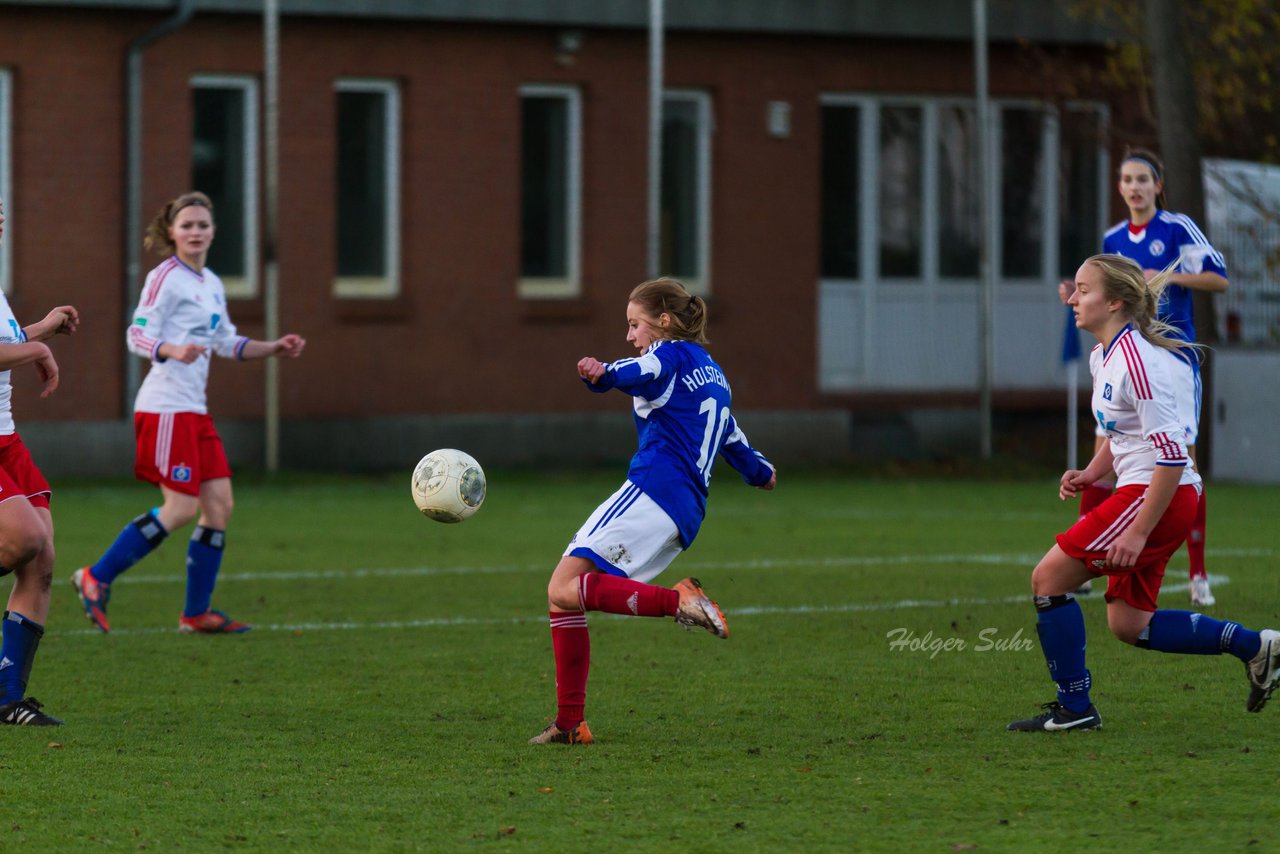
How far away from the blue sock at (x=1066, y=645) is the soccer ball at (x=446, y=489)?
203 cm

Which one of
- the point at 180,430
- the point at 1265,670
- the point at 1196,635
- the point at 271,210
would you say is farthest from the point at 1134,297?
the point at 271,210

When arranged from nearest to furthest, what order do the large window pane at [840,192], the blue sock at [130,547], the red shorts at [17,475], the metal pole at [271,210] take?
the red shorts at [17,475] < the blue sock at [130,547] < the metal pole at [271,210] < the large window pane at [840,192]

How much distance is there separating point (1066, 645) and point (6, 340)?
385 centimetres

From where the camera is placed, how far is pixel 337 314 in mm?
22891

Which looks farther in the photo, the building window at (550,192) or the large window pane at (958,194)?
the large window pane at (958,194)

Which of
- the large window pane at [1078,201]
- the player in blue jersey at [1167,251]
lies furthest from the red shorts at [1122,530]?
the large window pane at [1078,201]

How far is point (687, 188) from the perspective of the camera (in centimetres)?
2503

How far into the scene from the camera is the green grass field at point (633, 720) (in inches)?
239

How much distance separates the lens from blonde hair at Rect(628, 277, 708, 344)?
23.9 feet

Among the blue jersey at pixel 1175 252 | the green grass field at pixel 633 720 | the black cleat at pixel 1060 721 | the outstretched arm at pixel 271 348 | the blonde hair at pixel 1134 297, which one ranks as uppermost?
the blue jersey at pixel 1175 252

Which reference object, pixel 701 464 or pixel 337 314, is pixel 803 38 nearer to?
pixel 337 314

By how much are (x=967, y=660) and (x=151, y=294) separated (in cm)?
430

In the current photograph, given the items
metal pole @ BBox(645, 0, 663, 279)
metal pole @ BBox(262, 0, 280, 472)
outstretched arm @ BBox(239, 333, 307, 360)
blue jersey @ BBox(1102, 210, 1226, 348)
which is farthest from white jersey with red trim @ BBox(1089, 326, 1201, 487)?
metal pole @ BBox(645, 0, 663, 279)

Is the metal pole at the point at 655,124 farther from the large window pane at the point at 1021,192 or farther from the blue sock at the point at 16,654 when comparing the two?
the blue sock at the point at 16,654
